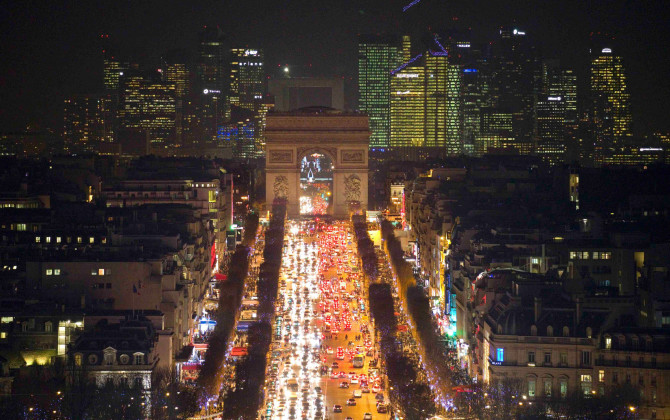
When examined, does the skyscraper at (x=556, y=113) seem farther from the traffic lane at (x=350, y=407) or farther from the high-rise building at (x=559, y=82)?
the traffic lane at (x=350, y=407)

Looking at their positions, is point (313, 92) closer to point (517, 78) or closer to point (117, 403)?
point (517, 78)

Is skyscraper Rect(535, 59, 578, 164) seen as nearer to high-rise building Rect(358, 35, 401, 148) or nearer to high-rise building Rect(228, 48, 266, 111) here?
high-rise building Rect(358, 35, 401, 148)

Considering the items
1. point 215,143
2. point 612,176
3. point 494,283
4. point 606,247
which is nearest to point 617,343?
point 494,283

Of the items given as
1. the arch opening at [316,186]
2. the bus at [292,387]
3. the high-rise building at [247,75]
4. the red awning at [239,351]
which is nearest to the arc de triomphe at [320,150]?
the arch opening at [316,186]

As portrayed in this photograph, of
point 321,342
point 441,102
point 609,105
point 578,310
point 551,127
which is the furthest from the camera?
point 441,102

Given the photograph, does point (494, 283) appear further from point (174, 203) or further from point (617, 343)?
point (174, 203)

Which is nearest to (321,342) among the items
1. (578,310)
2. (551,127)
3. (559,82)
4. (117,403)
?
(578,310)

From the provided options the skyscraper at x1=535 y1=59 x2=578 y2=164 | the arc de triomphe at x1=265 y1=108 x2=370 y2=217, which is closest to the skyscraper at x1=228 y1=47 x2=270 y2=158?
the skyscraper at x1=535 y1=59 x2=578 y2=164
